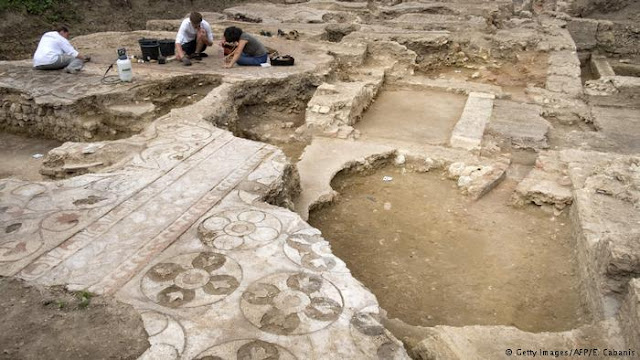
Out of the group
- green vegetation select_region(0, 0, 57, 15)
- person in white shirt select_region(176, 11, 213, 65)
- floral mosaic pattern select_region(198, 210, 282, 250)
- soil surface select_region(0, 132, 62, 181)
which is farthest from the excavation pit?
green vegetation select_region(0, 0, 57, 15)

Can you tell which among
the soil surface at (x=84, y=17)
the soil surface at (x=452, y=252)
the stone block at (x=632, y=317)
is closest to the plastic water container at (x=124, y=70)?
the soil surface at (x=452, y=252)

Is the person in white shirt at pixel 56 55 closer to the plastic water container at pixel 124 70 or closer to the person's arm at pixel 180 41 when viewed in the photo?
the plastic water container at pixel 124 70

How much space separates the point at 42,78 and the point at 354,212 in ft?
16.1

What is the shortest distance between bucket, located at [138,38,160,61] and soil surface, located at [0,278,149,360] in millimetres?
5340

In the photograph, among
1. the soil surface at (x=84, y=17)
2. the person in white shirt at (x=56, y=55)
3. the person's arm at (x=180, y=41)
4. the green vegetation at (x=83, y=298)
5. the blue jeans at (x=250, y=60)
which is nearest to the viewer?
the green vegetation at (x=83, y=298)

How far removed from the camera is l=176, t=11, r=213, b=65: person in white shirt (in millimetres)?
7516

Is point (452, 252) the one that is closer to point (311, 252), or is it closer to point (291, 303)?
point (311, 252)

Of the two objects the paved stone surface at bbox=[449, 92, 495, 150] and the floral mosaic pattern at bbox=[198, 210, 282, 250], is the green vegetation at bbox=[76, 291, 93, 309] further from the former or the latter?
the paved stone surface at bbox=[449, 92, 495, 150]

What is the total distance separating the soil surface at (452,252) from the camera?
3.54m

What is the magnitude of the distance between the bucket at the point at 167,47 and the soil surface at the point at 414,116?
347 centimetres

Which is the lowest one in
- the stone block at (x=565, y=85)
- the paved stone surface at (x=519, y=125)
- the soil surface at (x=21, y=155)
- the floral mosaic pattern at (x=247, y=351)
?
the soil surface at (x=21, y=155)

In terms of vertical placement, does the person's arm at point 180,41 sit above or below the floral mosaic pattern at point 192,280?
above

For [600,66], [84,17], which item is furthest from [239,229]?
[84,17]

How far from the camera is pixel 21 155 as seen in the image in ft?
19.5
